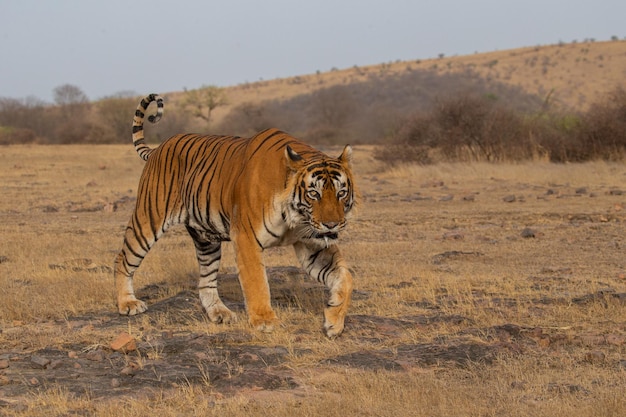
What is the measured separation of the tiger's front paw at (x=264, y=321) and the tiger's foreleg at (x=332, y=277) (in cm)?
44

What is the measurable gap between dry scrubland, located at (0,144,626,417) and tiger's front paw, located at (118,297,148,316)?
0.09 m

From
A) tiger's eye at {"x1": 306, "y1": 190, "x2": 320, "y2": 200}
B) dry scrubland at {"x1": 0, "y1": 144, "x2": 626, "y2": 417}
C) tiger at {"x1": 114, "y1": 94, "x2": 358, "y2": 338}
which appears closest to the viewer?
dry scrubland at {"x1": 0, "y1": 144, "x2": 626, "y2": 417}

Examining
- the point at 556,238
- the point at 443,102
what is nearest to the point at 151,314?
the point at 556,238

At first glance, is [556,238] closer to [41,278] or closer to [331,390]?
[41,278]

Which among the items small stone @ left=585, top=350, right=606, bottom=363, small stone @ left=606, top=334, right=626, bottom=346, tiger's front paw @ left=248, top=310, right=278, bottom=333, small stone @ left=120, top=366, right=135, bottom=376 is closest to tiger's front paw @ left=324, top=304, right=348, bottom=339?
tiger's front paw @ left=248, top=310, right=278, bottom=333

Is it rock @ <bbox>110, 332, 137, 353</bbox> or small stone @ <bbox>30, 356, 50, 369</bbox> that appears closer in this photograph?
small stone @ <bbox>30, 356, 50, 369</bbox>

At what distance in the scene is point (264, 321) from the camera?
22.9 ft

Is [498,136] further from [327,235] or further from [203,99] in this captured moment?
[203,99]

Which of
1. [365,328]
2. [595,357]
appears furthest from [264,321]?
[595,357]

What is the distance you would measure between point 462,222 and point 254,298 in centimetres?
792

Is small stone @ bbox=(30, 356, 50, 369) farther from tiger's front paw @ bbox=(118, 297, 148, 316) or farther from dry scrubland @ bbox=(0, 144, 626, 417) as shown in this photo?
tiger's front paw @ bbox=(118, 297, 148, 316)

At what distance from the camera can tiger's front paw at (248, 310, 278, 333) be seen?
6930 millimetres

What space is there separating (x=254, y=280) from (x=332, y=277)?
62 centimetres

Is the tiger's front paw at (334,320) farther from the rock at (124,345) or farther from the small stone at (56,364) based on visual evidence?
the small stone at (56,364)
